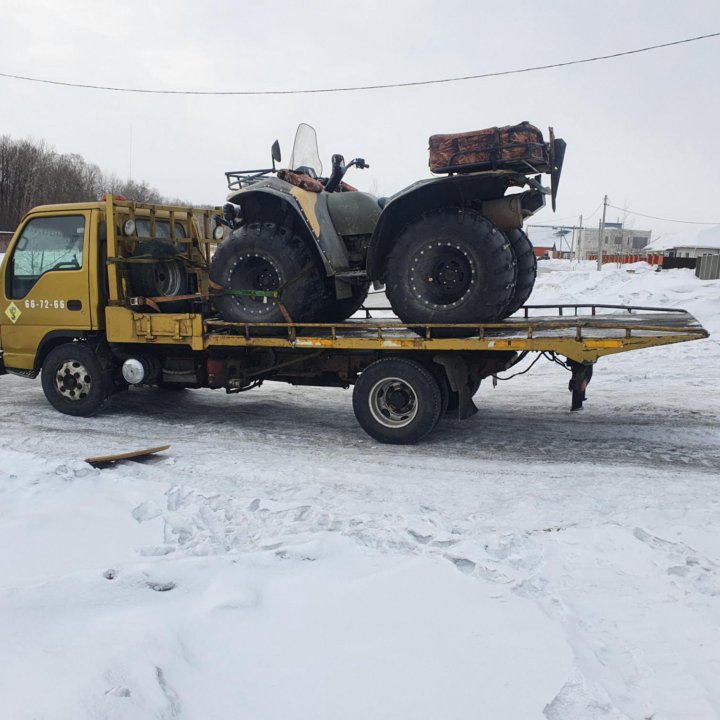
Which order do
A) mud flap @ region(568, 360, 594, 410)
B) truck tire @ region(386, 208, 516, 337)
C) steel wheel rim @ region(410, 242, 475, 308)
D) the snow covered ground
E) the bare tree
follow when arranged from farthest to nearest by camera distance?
the bare tree
mud flap @ region(568, 360, 594, 410)
steel wheel rim @ region(410, 242, 475, 308)
truck tire @ region(386, 208, 516, 337)
the snow covered ground

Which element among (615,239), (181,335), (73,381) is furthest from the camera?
(615,239)

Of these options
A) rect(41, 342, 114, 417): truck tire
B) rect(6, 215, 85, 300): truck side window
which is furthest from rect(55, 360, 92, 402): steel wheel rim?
rect(6, 215, 85, 300): truck side window

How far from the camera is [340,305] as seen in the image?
809 centimetres

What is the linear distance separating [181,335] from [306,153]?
2547mm

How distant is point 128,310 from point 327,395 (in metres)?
3.02

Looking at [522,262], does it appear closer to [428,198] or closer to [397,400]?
[428,198]

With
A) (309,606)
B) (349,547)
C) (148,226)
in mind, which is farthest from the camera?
(148,226)

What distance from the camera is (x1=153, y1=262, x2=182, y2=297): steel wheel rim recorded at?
314 inches

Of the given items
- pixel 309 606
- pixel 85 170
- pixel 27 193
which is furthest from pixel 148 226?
pixel 85 170

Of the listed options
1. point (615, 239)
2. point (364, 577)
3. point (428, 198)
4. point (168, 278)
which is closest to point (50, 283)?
point (168, 278)

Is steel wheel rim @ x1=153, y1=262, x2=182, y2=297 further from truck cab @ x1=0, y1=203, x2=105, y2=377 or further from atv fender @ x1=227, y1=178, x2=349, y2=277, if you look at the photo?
atv fender @ x1=227, y1=178, x2=349, y2=277

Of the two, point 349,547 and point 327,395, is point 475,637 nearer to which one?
point 349,547

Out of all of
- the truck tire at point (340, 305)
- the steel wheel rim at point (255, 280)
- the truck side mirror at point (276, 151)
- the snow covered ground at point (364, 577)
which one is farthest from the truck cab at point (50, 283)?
the truck tire at point (340, 305)

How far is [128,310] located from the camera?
7.57 metres
